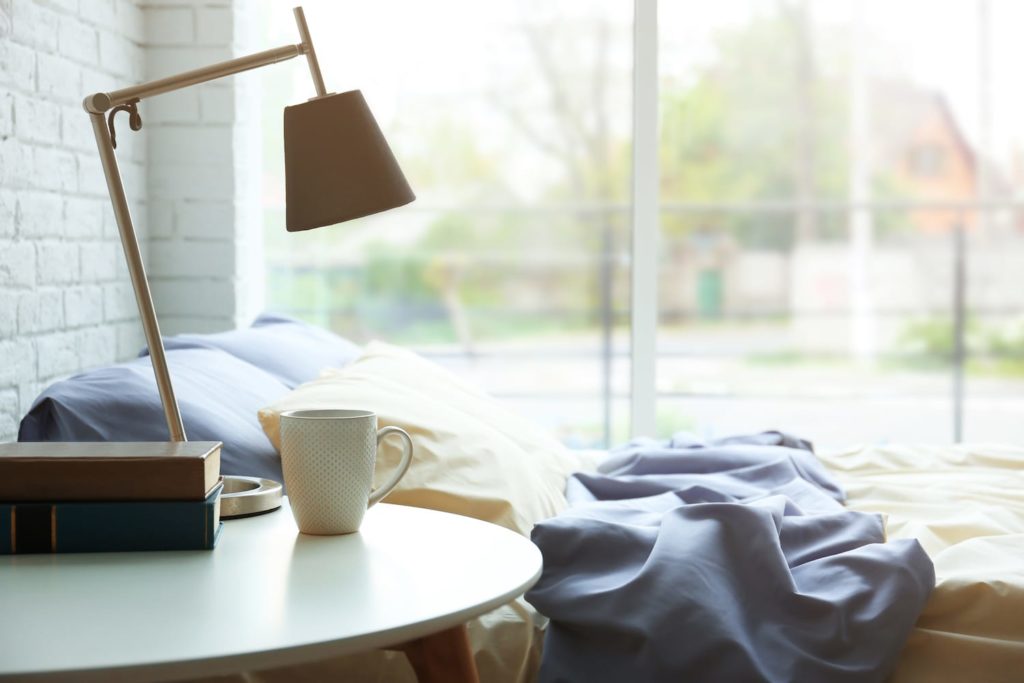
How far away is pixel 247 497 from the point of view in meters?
1.30

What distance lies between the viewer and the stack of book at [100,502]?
3.57 ft

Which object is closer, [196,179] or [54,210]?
[54,210]

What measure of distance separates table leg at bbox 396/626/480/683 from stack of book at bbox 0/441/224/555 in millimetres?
262

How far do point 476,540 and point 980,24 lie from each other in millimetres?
7574

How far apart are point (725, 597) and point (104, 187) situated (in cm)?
172

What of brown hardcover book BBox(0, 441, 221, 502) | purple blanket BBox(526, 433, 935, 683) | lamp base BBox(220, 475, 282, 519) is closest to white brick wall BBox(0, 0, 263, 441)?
lamp base BBox(220, 475, 282, 519)

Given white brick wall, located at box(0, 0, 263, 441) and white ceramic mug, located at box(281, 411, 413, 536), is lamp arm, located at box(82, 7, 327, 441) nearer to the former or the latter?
white ceramic mug, located at box(281, 411, 413, 536)

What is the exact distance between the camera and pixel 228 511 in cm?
128

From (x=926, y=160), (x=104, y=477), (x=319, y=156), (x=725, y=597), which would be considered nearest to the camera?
(x=104, y=477)

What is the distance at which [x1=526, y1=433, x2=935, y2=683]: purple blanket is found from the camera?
1.30 m

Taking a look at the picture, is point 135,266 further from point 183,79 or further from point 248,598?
point 248,598

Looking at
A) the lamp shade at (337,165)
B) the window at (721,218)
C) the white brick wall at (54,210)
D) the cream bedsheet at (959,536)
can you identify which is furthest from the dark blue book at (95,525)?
the window at (721,218)

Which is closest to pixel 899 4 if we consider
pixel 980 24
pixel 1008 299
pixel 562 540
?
pixel 980 24

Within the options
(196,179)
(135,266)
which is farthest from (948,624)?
(196,179)
